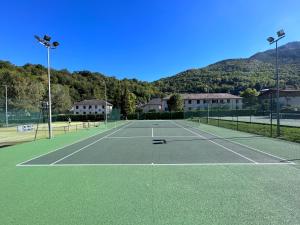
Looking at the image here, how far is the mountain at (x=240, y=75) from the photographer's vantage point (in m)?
113

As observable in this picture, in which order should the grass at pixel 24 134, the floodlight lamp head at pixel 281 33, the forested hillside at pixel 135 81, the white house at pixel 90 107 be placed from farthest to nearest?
the white house at pixel 90 107, the forested hillside at pixel 135 81, the grass at pixel 24 134, the floodlight lamp head at pixel 281 33

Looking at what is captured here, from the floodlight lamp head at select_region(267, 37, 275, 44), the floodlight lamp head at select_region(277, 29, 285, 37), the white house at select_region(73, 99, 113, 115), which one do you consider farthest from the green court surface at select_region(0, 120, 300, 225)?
the white house at select_region(73, 99, 113, 115)

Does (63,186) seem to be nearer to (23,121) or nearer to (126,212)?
(126,212)

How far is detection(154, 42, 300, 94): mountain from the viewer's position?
11325 centimetres

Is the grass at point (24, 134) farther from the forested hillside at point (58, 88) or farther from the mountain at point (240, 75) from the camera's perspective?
the mountain at point (240, 75)

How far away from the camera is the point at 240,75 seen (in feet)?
Result: 506

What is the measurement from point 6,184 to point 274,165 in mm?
7710

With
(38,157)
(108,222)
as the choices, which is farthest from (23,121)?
(108,222)

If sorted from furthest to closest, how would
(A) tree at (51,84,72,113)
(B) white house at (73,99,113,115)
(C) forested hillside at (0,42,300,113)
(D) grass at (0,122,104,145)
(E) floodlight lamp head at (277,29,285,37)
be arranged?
(B) white house at (73,99,113,115), (A) tree at (51,84,72,113), (C) forested hillside at (0,42,300,113), (D) grass at (0,122,104,145), (E) floodlight lamp head at (277,29,285,37)

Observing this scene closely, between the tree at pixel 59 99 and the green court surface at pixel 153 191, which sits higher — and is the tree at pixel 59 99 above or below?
above

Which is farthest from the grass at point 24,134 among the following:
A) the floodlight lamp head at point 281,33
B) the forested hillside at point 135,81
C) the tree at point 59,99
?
the tree at point 59,99

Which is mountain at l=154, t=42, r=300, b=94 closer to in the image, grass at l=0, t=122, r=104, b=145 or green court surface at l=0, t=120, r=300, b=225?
grass at l=0, t=122, r=104, b=145

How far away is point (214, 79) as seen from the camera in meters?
151

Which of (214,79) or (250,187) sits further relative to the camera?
(214,79)
